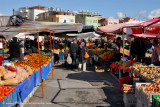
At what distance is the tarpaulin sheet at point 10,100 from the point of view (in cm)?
418

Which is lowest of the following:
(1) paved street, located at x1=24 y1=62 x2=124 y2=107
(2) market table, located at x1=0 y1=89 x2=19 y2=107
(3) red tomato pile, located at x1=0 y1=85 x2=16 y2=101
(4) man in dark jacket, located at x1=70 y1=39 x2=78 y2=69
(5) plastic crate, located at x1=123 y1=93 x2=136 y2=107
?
(1) paved street, located at x1=24 y1=62 x2=124 y2=107

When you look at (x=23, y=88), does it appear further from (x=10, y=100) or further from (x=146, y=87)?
(x=146, y=87)

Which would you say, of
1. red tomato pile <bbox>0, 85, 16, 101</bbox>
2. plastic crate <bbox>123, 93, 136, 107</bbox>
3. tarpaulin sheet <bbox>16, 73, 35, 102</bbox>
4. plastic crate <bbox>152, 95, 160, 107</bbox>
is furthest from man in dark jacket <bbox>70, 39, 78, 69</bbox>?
plastic crate <bbox>152, 95, 160, 107</bbox>

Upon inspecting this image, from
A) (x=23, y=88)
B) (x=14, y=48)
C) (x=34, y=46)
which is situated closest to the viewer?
(x=23, y=88)

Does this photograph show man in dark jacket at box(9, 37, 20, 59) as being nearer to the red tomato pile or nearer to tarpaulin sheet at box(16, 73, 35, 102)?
tarpaulin sheet at box(16, 73, 35, 102)

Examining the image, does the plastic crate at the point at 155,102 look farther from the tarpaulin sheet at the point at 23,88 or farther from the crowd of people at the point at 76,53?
the crowd of people at the point at 76,53

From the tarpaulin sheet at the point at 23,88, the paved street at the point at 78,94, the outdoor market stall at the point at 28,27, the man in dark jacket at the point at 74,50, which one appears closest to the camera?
the tarpaulin sheet at the point at 23,88

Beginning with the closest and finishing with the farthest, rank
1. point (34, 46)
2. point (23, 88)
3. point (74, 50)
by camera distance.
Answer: point (23, 88), point (74, 50), point (34, 46)

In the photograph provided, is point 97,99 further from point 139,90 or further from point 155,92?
point 155,92

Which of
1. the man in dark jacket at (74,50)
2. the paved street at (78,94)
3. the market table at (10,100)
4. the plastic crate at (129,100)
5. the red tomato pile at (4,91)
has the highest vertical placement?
the man in dark jacket at (74,50)

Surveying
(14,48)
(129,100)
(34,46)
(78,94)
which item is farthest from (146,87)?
(34,46)

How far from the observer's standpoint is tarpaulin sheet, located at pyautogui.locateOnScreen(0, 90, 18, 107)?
13.7 feet

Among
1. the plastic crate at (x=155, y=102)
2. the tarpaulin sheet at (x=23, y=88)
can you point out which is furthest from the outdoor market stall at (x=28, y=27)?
the plastic crate at (x=155, y=102)

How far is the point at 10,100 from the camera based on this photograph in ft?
15.2
